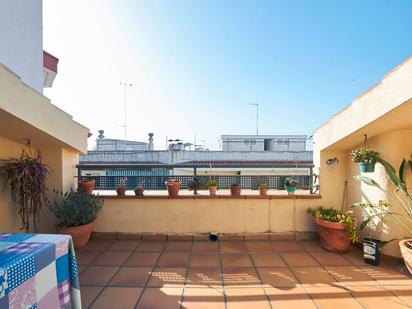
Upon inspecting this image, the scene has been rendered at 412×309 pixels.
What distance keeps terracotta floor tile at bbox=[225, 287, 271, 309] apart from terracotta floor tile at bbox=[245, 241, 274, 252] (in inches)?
38.0

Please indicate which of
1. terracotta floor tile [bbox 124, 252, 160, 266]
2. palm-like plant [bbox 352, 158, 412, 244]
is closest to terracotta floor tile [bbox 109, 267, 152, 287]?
terracotta floor tile [bbox 124, 252, 160, 266]

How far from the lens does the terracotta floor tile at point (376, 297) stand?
2059 millimetres

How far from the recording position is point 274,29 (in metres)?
5.60

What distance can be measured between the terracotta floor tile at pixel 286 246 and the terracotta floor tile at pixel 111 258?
83.4 inches

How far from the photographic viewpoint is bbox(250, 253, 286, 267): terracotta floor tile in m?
2.83

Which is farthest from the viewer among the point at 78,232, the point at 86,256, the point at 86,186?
the point at 86,186

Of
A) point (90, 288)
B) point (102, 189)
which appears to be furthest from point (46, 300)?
point (102, 189)

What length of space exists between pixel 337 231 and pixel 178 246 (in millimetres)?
2256

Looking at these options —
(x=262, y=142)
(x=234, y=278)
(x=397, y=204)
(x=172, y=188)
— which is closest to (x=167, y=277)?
(x=234, y=278)

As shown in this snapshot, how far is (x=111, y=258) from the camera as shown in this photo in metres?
2.98

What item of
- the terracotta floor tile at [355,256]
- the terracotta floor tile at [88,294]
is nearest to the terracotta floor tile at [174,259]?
the terracotta floor tile at [88,294]

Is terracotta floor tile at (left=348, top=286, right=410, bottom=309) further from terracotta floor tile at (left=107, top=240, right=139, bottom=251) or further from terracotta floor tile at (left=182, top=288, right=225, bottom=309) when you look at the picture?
terracotta floor tile at (left=107, top=240, right=139, bottom=251)

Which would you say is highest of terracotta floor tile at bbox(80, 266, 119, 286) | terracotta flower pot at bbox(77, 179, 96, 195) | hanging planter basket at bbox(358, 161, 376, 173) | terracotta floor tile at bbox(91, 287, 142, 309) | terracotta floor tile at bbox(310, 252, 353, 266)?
hanging planter basket at bbox(358, 161, 376, 173)

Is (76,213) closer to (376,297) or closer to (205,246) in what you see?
(205,246)
